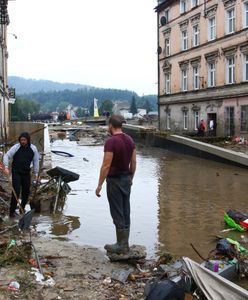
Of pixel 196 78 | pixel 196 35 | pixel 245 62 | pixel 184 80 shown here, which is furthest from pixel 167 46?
pixel 245 62

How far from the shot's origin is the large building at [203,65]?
31.8 meters

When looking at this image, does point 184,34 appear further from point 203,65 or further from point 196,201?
point 196,201

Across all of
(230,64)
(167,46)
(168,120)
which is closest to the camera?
(230,64)

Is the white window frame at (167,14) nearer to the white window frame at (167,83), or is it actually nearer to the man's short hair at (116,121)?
the white window frame at (167,83)

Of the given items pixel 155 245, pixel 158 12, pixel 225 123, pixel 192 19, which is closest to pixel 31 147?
pixel 155 245

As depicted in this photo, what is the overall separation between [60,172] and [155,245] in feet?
10.3

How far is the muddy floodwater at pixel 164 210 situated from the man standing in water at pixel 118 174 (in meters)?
0.88

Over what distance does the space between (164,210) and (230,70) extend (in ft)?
79.5

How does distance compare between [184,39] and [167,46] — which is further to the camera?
[167,46]

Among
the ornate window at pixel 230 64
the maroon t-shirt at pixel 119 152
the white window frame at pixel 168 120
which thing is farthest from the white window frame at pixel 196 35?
the maroon t-shirt at pixel 119 152

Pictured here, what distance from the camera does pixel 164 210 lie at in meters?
11.0

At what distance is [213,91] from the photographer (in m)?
35.2

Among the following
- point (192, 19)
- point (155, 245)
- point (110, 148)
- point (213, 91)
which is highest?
point (192, 19)

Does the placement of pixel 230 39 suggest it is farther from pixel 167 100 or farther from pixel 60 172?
pixel 60 172
